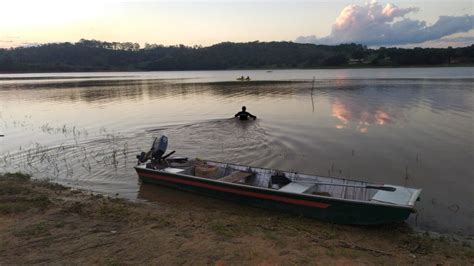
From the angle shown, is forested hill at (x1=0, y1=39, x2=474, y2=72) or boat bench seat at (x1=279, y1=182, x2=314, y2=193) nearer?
boat bench seat at (x1=279, y1=182, x2=314, y2=193)

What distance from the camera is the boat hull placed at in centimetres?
852

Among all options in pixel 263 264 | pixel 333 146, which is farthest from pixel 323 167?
pixel 263 264

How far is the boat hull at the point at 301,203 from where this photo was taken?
8.52m

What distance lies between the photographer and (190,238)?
303 inches

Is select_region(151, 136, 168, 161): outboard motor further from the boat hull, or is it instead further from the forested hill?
the forested hill

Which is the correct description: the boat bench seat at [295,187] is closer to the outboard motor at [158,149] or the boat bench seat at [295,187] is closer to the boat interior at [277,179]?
the boat interior at [277,179]

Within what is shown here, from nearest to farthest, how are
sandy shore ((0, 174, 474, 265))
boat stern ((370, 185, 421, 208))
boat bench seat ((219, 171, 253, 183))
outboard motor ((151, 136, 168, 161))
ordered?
sandy shore ((0, 174, 474, 265)) < boat stern ((370, 185, 421, 208)) < boat bench seat ((219, 171, 253, 183)) < outboard motor ((151, 136, 168, 161))

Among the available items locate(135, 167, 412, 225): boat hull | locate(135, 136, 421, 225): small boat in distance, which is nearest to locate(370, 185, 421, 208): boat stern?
locate(135, 136, 421, 225): small boat in distance

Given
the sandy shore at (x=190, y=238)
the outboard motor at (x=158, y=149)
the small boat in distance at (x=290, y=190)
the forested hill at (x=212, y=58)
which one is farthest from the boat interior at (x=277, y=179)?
the forested hill at (x=212, y=58)

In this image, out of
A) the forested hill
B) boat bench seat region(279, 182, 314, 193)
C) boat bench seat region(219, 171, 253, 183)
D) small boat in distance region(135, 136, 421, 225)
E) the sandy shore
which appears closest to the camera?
the sandy shore

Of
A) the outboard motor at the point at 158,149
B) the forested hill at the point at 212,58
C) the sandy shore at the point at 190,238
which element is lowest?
the sandy shore at the point at 190,238

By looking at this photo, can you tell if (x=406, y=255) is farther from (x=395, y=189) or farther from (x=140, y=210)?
(x=140, y=210)

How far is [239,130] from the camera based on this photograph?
2244 cm

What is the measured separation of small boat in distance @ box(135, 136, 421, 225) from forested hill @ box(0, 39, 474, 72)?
13370cm
